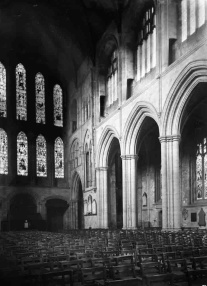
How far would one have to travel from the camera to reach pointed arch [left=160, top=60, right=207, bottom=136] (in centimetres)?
2098

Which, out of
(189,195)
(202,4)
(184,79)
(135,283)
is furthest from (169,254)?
(189,195)

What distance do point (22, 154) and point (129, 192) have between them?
717 inches

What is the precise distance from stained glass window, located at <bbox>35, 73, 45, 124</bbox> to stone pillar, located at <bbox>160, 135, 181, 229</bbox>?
24813 millimetres

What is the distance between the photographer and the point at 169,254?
9.25 meters

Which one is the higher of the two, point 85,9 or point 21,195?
point 85,9

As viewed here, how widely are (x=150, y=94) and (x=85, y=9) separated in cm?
1288

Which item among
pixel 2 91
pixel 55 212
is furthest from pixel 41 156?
pixel 2 91

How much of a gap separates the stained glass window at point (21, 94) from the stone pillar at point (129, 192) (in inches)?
750

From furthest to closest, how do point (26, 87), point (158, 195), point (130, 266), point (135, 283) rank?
point (26, 87)
point (158, 195)
point (130, 266)
point (135, 283)

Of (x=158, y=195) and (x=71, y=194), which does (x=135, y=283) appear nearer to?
(x=158, y=195)

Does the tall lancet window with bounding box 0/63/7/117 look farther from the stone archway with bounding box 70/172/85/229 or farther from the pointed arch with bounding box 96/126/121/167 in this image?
the pointed arch with bounding box 96/126/121/167

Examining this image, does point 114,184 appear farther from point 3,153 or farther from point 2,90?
point 2,90

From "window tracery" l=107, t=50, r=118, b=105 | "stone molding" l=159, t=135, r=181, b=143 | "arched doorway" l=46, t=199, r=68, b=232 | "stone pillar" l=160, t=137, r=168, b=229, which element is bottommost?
"arched doorway" l=46, t=199, r=68, b=232

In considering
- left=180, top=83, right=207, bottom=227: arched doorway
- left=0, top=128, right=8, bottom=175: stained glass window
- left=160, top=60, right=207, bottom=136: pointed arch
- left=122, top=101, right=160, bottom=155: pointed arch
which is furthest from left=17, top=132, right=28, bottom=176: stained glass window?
left=160, top=60, right=207, bottom=136: pointed arch
